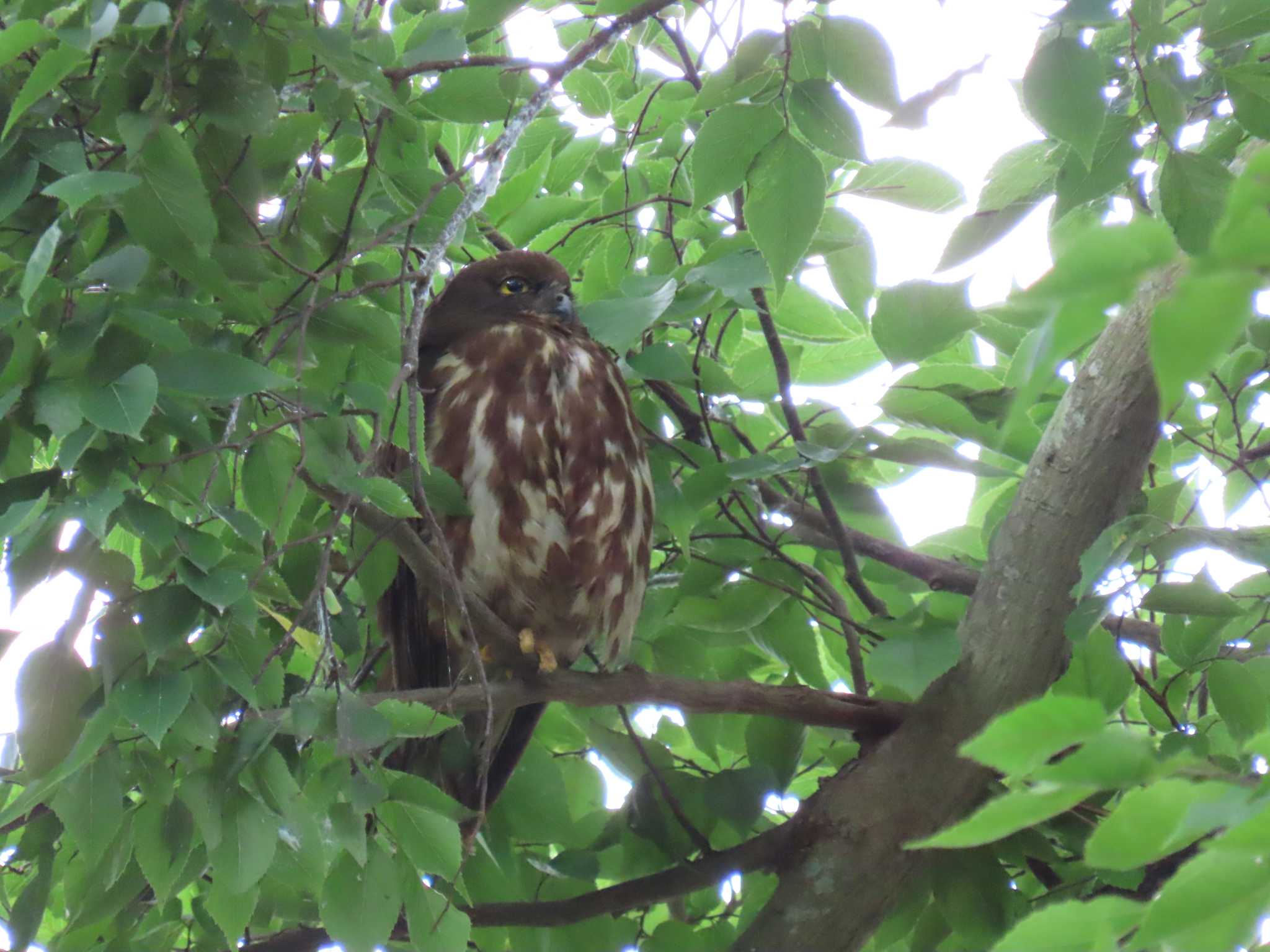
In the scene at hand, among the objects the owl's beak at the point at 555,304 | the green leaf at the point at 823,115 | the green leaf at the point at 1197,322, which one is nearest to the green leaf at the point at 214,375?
the green leaf at the point at 823,115

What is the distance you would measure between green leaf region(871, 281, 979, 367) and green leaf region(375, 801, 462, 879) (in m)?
1.21

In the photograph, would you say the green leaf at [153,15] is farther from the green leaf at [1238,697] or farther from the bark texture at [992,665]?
the green leaf at [1238,697]

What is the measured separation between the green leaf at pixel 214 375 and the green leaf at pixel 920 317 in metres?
1.21

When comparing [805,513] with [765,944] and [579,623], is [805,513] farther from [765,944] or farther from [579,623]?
[765,944]

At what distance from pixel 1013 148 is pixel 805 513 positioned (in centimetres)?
91

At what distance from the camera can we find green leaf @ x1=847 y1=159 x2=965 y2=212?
103 inches

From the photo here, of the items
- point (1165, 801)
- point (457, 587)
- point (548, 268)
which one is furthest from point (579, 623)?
point (1165, 801)

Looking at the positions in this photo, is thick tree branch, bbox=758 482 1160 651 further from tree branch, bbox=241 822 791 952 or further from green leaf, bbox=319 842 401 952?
green leaf, bbox=319 842 401 952

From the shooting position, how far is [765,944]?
95.8 inches

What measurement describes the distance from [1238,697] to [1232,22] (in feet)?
3.68

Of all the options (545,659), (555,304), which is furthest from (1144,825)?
(555,304)

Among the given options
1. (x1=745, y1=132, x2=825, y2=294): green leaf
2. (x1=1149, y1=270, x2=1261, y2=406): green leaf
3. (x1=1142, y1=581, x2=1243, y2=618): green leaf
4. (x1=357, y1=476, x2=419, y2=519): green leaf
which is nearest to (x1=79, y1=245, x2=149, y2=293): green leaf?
(x1=357, y1=476, x2=419, y2=519): green leaf

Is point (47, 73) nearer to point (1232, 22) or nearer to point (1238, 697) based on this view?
point (1232, 22)

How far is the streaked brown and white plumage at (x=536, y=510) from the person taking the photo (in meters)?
3.13
